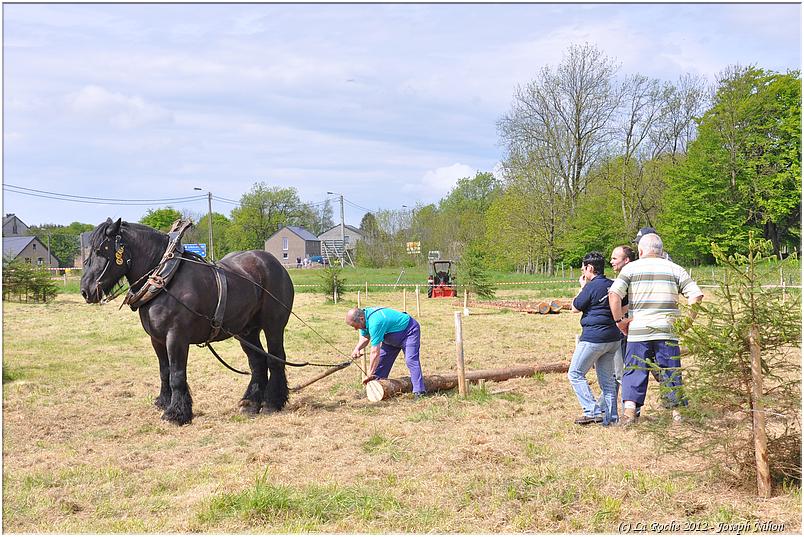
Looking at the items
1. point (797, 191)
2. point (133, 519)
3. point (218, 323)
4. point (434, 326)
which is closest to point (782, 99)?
point (797, 191)

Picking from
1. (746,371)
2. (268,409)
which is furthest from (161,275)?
(746,371)

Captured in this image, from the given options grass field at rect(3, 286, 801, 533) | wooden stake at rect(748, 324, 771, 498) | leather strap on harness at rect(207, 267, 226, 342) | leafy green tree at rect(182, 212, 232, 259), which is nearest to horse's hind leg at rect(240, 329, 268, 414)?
grass field at rect(3, 286, 801, 533)

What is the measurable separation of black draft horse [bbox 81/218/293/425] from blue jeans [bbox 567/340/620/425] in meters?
3.64

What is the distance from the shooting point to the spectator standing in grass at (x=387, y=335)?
8617mm

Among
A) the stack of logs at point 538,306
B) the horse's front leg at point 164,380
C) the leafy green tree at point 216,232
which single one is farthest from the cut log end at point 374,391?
the leafy green tree at point 216,232

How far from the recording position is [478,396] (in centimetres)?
870

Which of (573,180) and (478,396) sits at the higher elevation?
(573,180)

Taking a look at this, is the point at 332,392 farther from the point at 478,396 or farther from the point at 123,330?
the point at 123,330

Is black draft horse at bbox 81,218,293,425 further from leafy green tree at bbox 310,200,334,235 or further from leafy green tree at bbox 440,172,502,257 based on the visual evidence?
leafy green tree at bbox 310,200,334,235

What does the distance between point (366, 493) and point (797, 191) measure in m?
39.6

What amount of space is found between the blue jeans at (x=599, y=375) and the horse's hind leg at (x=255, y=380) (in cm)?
388

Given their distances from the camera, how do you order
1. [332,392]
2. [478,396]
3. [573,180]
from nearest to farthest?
[478,396] < [332,392] < [573,180]

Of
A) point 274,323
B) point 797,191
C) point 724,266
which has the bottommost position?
point 274,323

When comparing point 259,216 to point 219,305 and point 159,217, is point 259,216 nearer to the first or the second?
point 159,217
